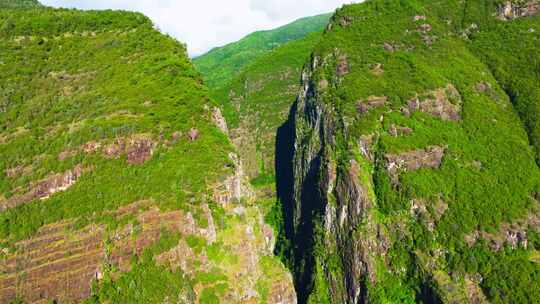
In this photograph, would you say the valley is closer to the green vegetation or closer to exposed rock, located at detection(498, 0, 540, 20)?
the green vegetation

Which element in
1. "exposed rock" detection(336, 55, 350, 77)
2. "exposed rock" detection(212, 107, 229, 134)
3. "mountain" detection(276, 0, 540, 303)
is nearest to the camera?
"exposed rock" detection(212, 107, 229, 134)

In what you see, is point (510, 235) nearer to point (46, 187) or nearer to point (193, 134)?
point (193, 134)

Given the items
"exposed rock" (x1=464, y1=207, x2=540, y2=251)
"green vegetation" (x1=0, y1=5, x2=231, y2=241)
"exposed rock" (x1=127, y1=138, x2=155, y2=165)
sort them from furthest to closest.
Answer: "exposed rock" (x1=464, y1=207, x2=540, y2=251) < "exposed rock" (x1=127, y1=138, x2=155, y2=165) < "green vegetation" (x1=0, y1=5, x2=231, y2=241)

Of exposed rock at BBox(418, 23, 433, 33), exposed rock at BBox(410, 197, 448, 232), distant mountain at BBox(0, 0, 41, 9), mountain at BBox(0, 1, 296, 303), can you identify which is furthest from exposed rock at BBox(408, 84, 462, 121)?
distant mountain at BBox(0, 0, 41, 9)

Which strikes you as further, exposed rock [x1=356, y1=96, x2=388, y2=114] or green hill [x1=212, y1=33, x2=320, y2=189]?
green hill [x1=212, y1=33, x2=320, y2=189]

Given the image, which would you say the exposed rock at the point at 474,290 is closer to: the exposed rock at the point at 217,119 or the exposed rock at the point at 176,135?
the exposed rock at the point at 217,119

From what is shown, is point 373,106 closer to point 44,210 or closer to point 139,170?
point 139,170
